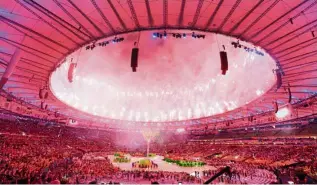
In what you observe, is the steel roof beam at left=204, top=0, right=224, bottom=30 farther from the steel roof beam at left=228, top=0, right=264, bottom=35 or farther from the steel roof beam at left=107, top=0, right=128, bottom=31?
the steel roof beam at left=107, top=0, right=128, bottom=31

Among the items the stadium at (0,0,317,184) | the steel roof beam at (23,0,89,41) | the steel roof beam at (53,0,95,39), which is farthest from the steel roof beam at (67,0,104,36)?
the steel roof beam at (23,0,89,41)

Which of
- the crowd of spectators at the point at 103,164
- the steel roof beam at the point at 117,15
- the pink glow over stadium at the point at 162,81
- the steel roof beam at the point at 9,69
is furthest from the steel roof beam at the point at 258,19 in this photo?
the steel roof beam at the point at 9,69

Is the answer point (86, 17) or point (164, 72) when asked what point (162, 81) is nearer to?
point (164, 72)

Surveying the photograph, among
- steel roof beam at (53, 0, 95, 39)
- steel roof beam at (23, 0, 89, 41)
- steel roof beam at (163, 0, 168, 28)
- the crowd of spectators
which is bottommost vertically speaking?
the crowd of spectators

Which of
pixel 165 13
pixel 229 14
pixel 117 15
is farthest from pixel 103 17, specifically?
pixel 229 14

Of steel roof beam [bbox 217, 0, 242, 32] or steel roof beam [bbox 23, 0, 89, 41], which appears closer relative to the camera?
steel roof beam [bbox 23, 0, 89, 41]

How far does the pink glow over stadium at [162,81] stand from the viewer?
78.9ft

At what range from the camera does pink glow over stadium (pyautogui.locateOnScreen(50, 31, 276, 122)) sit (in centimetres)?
2405

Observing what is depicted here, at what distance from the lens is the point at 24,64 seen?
1800cm

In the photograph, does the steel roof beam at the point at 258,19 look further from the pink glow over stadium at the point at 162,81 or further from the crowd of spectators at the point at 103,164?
the pink glow over stadium at the point at 162,81

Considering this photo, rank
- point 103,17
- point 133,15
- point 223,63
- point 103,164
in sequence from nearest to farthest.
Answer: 1. point 223,63
2. point 133,15
3. point 103,17
4. point 103,164

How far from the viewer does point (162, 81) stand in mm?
31312

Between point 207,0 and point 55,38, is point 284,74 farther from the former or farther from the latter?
point 55,38

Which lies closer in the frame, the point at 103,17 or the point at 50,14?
the point at 50,14
